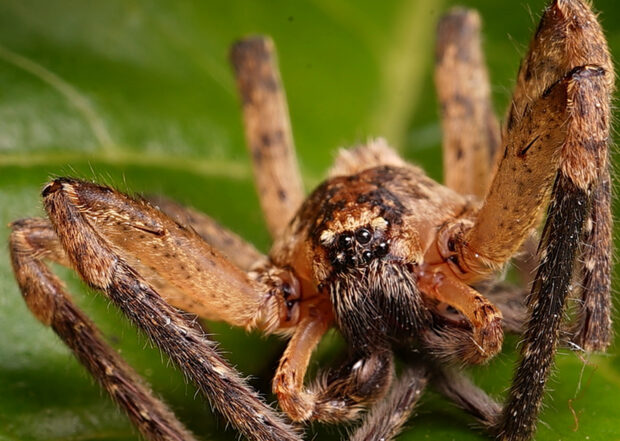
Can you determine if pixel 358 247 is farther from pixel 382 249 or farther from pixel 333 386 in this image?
pixel 333 386

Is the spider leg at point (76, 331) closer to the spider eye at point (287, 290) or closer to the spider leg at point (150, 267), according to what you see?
the spider leg at point (150, 267)

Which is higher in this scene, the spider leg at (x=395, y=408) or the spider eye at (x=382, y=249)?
the spider eye at (x=382, y=249)

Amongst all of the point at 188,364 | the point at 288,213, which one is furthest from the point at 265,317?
the point at 288,213

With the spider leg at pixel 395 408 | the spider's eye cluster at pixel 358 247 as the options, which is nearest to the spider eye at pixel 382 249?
the spider's eye cluster at pixel 358 247

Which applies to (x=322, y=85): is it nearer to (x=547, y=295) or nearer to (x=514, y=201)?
(x=514, y=201)

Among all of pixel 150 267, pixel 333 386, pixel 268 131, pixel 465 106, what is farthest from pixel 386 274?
pixel 268 131

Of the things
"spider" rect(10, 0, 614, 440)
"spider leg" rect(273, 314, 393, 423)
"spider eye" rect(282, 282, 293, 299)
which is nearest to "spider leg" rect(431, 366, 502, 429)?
"spider" rect(10, 0, 614, 440)

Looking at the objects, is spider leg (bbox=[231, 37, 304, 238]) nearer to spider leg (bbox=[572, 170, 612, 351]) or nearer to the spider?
the spider
